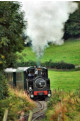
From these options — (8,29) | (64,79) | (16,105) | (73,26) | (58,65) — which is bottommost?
(64,79)

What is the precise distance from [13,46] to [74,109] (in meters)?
4.06

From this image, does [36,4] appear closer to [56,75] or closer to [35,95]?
[35,95]

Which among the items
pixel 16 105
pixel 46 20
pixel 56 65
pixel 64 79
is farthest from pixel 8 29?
pixel 56 65

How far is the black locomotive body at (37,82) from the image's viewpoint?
18.7 meters

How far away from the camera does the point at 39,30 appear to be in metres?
22.1

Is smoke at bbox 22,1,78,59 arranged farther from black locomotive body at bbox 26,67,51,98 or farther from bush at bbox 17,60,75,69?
black locomotive body at bbox 26,67,51,98

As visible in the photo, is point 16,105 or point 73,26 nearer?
point 16,105

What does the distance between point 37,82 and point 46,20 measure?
522 centimetres

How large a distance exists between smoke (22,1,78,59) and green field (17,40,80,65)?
121 centimetres

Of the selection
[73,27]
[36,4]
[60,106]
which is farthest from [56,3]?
[60,106]

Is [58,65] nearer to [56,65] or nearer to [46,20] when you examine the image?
[56,65]

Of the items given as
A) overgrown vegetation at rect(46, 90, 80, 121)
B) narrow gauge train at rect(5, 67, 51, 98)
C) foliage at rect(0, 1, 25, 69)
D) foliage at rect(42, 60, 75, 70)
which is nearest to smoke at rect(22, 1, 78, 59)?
foliage at rect(42, 60, 75, 70)

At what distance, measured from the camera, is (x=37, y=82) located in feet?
61.2

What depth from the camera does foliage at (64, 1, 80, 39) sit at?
73.8 feet
